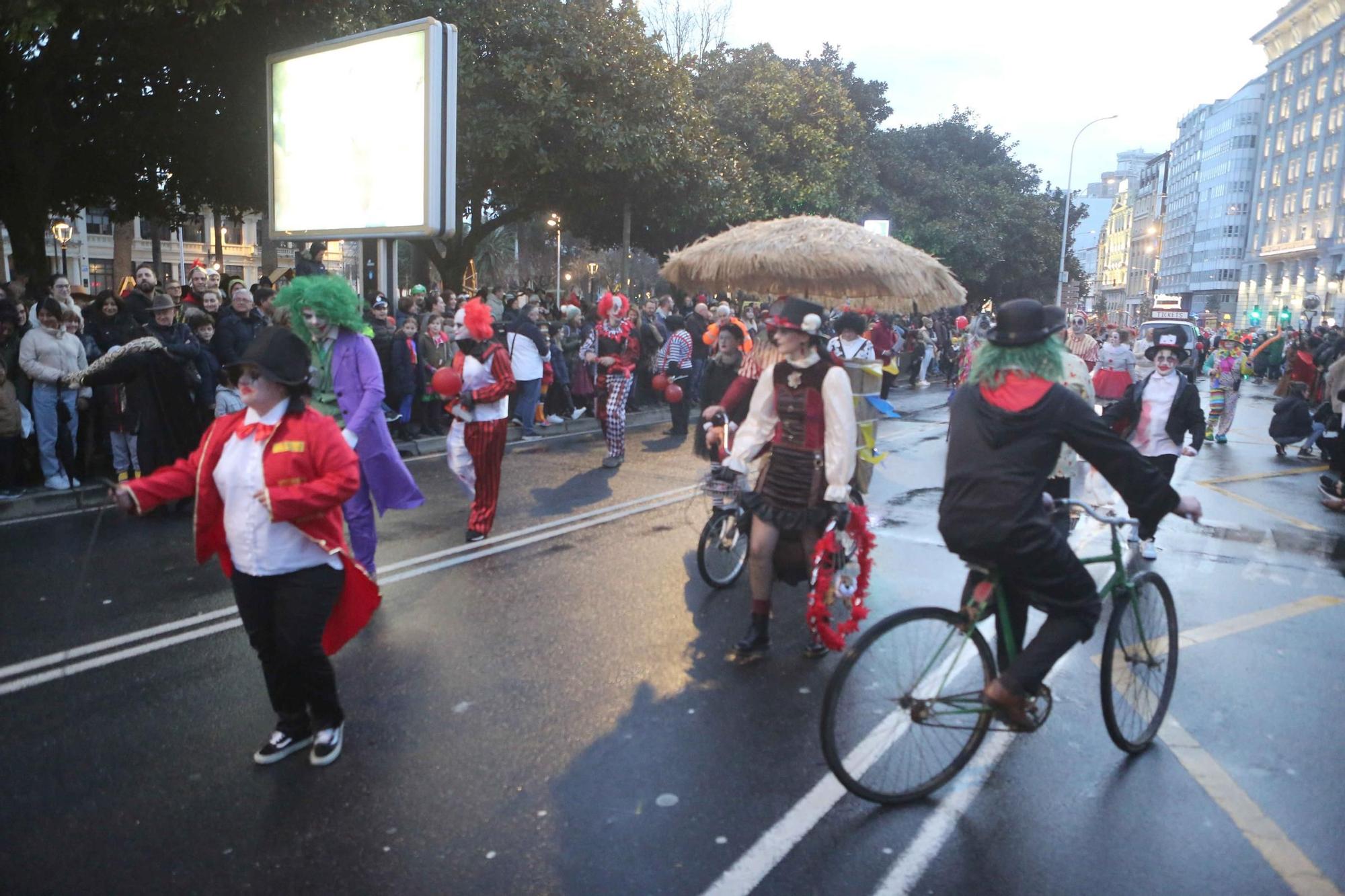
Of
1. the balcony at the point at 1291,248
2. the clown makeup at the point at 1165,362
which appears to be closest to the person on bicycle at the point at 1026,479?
the clown makeup at the point at 1165,362

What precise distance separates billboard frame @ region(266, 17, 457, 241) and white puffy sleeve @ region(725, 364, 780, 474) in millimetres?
7544

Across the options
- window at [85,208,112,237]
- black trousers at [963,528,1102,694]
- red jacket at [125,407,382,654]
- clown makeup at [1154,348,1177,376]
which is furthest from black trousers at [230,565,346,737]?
window at [85,208,112,237]

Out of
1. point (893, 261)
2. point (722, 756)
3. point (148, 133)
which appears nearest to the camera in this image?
point (722, 756)

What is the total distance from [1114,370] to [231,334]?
30.9 feet

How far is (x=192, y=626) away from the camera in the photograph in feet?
17.7

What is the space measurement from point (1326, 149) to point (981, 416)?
85340mm

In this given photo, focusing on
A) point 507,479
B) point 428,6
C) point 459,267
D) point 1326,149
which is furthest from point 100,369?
point 1326,149

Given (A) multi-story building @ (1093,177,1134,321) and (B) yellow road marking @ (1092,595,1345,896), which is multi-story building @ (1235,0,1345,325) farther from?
(B) yellow road marking @ (1092,595,1345,896)

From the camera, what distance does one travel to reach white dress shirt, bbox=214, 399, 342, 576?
142 inches

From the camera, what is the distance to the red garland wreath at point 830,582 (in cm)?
476

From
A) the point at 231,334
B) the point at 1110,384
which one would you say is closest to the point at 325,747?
the point at 231,334

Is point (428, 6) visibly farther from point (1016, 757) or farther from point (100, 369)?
point (1016, 757)

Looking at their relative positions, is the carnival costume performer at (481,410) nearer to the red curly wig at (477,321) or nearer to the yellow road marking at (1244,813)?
the red curly wig at (477,321)

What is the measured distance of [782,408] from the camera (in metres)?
4.93
